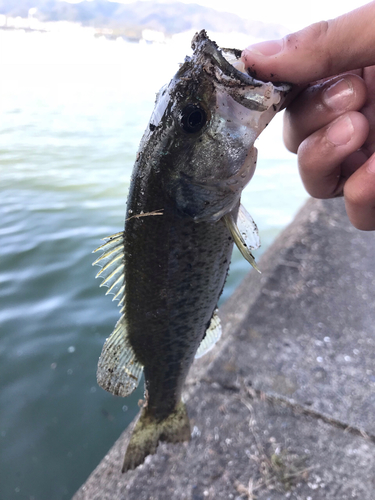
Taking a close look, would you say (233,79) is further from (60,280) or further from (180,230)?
(60,280)

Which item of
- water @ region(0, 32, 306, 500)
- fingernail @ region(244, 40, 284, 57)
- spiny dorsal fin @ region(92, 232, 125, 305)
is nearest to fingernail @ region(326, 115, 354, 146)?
fingernail @ region(244, 40, 284, 57)

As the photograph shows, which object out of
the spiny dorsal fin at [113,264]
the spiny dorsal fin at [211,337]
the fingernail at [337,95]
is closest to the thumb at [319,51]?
the fingernail at [337,95]

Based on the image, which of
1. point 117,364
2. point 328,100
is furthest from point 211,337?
point 328,100

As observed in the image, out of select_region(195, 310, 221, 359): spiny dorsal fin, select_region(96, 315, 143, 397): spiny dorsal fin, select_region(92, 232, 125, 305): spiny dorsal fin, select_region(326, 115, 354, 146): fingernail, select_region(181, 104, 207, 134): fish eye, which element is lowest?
select_region(195, 310, 221, 359): spiny dorsal fin

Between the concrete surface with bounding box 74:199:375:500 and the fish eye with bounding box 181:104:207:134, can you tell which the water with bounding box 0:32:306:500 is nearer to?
the fish eye with bounding box 181:104:207:134

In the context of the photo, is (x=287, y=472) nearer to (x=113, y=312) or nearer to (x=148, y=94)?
(x=113, y=312)

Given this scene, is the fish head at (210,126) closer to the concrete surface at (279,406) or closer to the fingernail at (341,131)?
the fingernail at (341,131)
